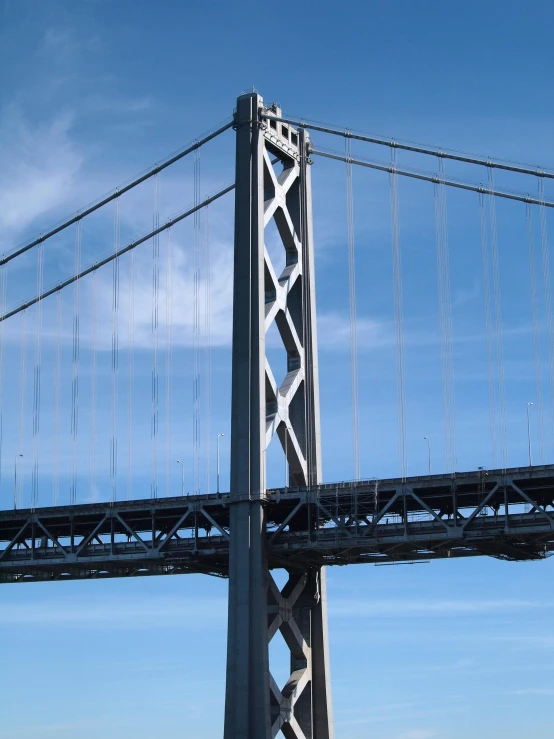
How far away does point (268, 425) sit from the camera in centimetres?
7512

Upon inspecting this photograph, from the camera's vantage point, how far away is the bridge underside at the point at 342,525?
69750mm

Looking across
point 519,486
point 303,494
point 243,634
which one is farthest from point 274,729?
point 519,486

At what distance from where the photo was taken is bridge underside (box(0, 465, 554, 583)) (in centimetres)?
6975

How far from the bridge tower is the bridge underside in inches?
70.8

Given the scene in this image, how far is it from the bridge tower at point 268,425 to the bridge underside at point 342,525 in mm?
1798

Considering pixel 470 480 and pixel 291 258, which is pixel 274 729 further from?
pixel 291 258

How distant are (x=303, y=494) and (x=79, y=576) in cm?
1749

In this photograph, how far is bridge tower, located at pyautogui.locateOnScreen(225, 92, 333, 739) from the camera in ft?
232

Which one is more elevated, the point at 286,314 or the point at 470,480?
the point at 286,314

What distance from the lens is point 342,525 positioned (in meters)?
72.2

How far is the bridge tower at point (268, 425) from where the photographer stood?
70625 millimetres

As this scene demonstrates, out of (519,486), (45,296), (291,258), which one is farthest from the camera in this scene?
(45,296)

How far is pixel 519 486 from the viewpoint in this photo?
2739 inches

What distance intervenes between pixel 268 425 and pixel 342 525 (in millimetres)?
6273
